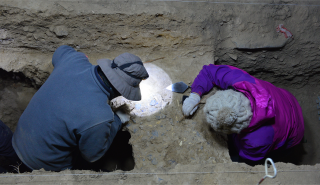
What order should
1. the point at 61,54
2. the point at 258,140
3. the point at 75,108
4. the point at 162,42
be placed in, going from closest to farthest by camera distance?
the point at 75,108 → the point at 258,140 → the point at 61,54 → the point at 162,42

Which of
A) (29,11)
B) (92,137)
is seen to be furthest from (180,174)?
(29,11)

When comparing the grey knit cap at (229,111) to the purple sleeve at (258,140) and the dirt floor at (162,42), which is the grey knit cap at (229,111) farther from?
the dirt floor at (162,42)

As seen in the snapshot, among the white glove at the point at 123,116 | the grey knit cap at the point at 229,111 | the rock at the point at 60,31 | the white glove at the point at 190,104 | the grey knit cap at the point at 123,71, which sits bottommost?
the white glove at the point at 123,116

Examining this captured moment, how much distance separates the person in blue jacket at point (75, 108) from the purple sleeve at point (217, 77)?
2.68 ft

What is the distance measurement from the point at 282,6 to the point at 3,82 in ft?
13.1

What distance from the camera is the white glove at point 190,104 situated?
7.79ft

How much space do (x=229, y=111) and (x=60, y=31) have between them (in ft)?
7.25

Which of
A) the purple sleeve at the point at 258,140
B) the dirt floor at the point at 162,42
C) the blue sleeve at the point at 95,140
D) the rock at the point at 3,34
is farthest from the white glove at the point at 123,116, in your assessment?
the rock at the point at 3,34

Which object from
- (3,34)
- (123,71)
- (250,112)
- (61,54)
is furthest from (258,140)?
(3,34)

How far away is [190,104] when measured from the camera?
238 centimetres

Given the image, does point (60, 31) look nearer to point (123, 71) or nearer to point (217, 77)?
point (123, 71)

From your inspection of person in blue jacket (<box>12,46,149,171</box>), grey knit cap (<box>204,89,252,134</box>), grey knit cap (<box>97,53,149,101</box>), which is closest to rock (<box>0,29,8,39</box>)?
person in blue jacket (<box>12,46,149,171</box>)

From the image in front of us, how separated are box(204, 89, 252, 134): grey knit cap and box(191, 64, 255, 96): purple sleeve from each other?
0.35m

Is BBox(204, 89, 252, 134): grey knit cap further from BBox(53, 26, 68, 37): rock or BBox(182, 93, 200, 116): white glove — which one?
BBox(53, 26, 68, 37): rock
